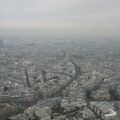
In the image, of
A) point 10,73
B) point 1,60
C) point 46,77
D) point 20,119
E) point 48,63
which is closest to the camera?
point 20,119

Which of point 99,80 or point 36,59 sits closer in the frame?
point 99,80

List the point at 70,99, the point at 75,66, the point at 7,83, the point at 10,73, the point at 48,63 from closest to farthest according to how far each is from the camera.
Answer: the point at 70,99 → the point at 7,83 → the point at 10,73 → the point at 75,66 → the point at 48,63

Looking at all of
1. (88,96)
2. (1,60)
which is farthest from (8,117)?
(1,60)

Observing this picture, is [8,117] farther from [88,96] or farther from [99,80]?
[99,80]

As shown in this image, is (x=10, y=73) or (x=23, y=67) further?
(x=23, y=67)

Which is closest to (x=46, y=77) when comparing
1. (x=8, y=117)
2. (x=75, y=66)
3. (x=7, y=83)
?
(x=7, y=83)

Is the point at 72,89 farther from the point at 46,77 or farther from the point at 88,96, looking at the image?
the point at 46,77
